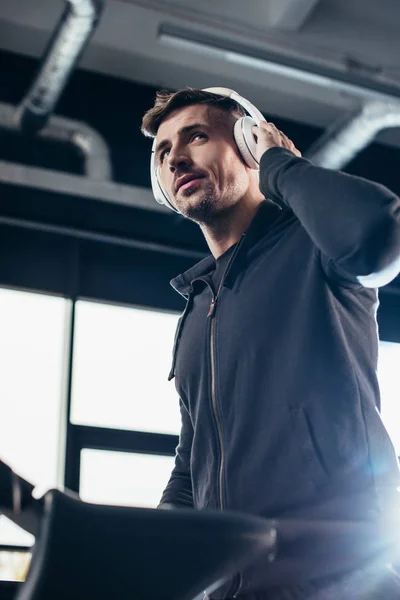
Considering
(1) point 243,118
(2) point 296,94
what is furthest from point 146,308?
(1) point 243,118

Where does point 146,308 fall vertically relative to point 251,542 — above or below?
above

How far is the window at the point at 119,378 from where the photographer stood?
3.75 m

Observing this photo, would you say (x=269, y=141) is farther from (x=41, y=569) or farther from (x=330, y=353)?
(x=41, y=569)

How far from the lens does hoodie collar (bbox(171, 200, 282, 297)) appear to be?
1405mm

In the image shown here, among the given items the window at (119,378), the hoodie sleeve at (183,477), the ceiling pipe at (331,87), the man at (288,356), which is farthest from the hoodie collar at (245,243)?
the window at (119,378)

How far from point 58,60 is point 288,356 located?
8.67ft

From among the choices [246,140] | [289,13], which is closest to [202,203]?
[246,140]

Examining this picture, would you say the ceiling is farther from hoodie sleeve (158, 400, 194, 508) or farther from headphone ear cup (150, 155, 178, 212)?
hoodie sleeve (158, 400, 194, 508)

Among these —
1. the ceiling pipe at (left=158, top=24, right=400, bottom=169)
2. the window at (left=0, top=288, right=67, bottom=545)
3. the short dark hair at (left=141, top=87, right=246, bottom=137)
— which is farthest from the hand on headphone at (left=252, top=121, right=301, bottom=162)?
the window at (left=0, top=288, right=67, bottom=545)

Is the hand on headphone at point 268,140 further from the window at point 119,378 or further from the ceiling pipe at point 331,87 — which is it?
the window at point 119,378

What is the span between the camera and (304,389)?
119 centimetres

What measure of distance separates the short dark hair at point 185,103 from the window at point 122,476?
2.12 m

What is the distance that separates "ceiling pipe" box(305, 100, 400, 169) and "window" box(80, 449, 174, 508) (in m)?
1.59

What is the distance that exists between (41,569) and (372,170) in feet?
14.2
